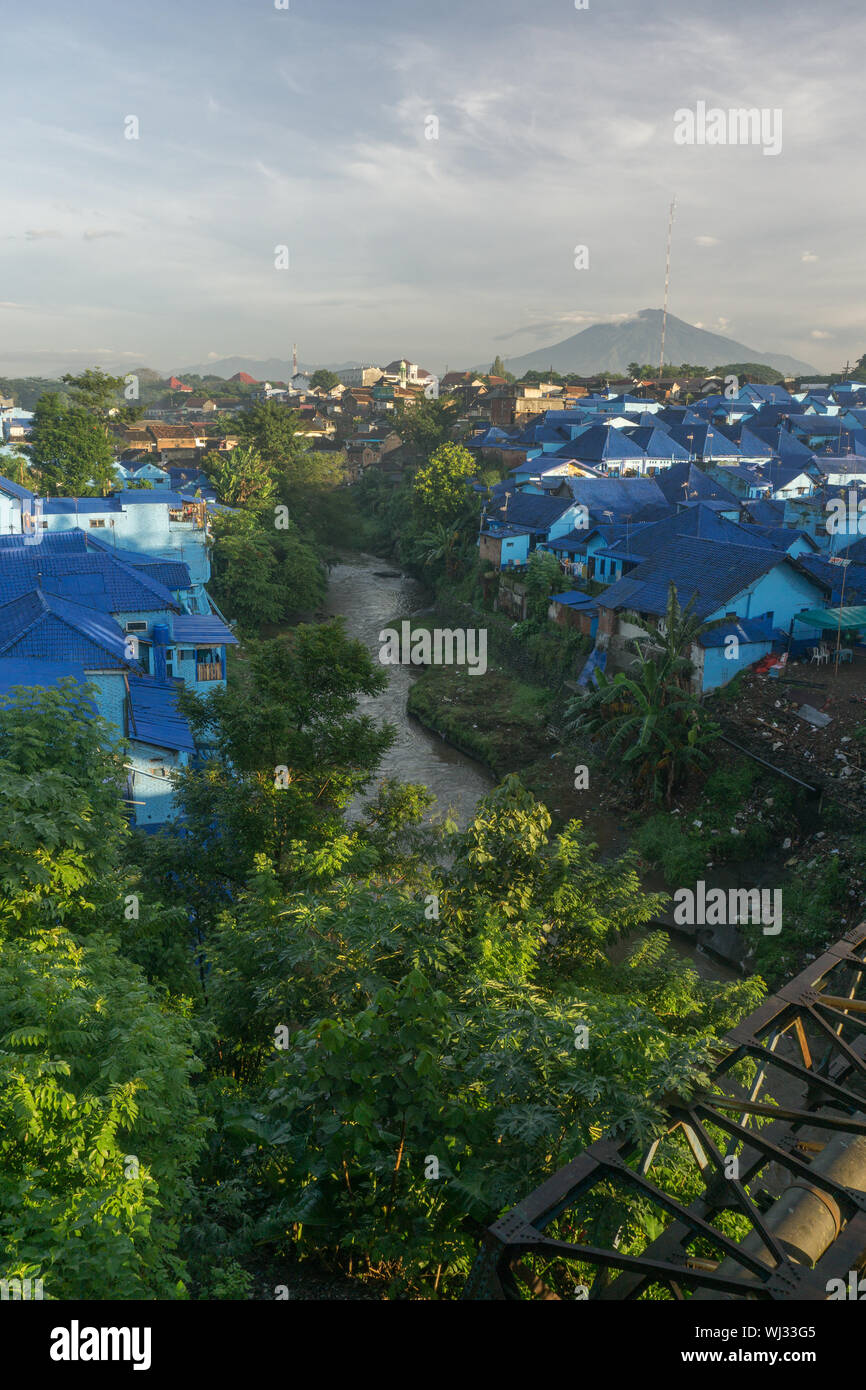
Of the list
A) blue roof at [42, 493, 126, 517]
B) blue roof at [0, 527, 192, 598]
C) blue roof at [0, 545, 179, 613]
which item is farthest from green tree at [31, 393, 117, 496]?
blue roof at [0, 545, 179, 613]

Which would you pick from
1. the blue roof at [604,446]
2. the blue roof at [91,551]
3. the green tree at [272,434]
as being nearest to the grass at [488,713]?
the blue roof at [91,551]

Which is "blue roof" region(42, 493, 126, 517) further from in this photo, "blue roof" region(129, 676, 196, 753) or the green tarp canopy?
the green tarp canopy

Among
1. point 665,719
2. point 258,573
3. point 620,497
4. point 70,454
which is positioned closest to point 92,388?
point 70,454

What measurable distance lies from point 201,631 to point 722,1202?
15.9m

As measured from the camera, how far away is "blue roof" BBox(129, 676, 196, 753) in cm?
1434

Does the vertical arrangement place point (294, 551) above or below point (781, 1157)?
above

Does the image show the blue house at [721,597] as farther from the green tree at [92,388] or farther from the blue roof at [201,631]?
the green tree at [92,388]

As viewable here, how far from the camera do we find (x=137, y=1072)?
510cm

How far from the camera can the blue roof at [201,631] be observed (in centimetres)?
1767

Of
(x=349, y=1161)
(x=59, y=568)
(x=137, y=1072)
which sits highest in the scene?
(x=59, y=568)

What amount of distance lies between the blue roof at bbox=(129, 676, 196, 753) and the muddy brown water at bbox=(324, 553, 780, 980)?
378cm
